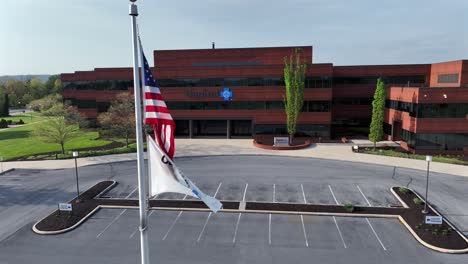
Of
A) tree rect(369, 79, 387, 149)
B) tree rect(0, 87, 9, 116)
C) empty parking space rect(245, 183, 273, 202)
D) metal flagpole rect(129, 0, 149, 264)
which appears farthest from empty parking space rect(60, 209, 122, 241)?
tree rect(0, 87, 9, 116)

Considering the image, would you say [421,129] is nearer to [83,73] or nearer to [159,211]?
[159,211]

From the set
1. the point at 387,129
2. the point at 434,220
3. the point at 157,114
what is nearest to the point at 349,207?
the point at 434,220

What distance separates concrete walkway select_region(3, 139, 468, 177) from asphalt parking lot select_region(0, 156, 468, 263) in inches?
155

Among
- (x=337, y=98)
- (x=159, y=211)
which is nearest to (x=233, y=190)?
(x=159, y=211)

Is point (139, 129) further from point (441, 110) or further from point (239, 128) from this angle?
point (239, 128)

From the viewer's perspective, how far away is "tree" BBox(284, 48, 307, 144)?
41406 millimetres

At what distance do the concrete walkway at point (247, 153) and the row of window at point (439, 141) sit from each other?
462 centimetres

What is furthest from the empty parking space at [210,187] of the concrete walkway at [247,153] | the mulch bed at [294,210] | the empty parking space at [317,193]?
the concrete walkway at [247,153]

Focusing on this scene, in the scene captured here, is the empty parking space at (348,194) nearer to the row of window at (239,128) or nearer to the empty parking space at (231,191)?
the empty parking space at (231,191)

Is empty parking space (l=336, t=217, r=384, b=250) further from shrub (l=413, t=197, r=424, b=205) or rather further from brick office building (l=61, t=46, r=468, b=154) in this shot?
brick office building (l=61, t=46, r=468, b=154)

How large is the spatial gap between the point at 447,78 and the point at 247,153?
31.0 metres

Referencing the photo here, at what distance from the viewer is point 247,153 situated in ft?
126

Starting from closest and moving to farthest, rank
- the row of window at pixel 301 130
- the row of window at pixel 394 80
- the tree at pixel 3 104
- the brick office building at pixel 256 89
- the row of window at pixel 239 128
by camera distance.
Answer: the brick office building at pixel 256 89 → the row of window at pixel 301 130 → the row of window at pixel 239 128 → the row of window at pixel 394 80 → the tree at pixel 3 104

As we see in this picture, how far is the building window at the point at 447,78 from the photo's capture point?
43225 mm
